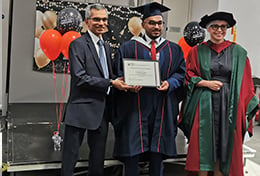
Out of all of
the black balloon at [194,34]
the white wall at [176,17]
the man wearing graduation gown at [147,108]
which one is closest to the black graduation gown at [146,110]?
the man wearing graduation gown at [147,108]

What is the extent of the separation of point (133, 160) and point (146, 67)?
75 centimetres

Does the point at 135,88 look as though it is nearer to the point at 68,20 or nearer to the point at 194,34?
the point at 68,20

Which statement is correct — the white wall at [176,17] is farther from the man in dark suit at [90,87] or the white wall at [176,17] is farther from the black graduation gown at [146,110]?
the man in dark suit at [90,87]

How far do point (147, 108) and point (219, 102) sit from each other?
0.60 meters

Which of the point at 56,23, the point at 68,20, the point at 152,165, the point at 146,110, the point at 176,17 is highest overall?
the point at 176,17

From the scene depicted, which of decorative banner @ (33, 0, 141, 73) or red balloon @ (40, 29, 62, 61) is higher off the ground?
decorative banner @ (33, 0, 141, 73)

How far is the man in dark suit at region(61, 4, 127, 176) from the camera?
2.23 metres

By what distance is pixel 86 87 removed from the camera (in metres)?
2.24

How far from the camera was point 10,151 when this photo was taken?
288cm

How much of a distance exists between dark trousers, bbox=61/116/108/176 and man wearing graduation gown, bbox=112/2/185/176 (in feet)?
0.47

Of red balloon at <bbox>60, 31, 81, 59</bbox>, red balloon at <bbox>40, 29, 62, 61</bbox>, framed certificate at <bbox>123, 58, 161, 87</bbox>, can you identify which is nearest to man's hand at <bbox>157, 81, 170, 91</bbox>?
framed certificate at <bbox>123, 58, 161, 87</bbox>

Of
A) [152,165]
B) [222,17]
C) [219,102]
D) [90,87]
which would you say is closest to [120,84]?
[90,87]

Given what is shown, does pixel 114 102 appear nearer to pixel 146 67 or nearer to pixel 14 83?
pixel 146 67

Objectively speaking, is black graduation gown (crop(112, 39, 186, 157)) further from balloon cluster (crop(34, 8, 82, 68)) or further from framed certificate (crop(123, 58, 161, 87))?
balloon cluster (crop(34, 8, 82, 68))
